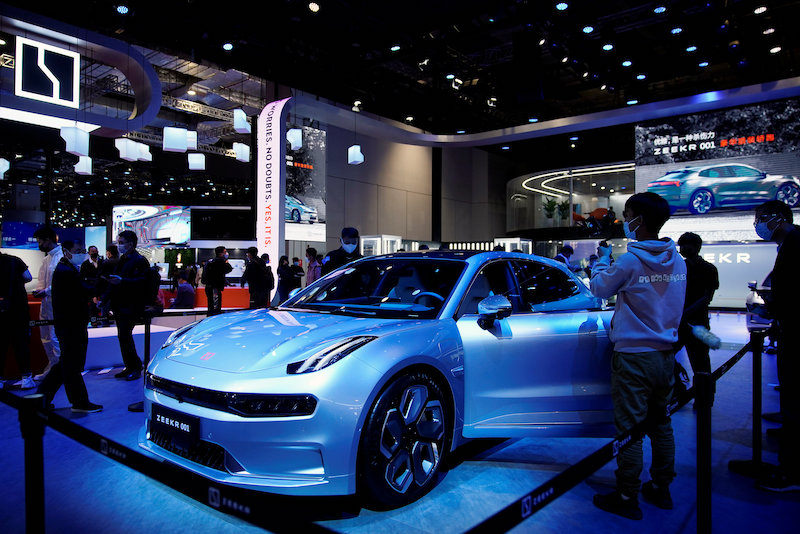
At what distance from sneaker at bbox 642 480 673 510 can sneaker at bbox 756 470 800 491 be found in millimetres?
687

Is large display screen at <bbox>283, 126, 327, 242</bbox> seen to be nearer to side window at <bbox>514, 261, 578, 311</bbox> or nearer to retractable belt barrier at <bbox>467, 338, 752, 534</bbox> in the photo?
side window at <bbox>514, 261, 578, 311</bbox>

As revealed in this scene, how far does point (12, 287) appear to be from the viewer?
17.5ft

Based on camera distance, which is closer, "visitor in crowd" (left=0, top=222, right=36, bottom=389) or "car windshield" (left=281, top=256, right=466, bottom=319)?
"car windshield" (left=281, top=256, right=466, bottom=319)

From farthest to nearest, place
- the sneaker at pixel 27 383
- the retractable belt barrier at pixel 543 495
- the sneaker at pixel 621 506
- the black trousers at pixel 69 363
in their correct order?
the sneaker at pixel 27 383 → the black trousers at pixel 69 363 → the sneaker at pixel 621 506 → the retractable belt barrier at pixel 543 495

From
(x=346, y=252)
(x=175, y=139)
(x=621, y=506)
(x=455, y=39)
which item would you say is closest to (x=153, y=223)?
(x=175, y=139)

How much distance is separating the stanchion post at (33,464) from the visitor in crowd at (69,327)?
109 inches

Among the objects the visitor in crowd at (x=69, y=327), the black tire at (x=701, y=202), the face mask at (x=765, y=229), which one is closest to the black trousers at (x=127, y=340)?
the visitor in crowd at (x=69, y=327)

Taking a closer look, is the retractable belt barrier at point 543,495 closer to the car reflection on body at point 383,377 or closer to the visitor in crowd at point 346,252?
the car reflection on body at point 383,377

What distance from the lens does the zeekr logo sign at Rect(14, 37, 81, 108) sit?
9.41 m

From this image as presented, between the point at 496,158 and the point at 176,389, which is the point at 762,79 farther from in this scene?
the point at 176,389

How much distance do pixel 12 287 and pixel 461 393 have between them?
483cm

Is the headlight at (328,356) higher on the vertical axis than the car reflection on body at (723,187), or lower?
lower

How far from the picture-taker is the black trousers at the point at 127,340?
6055 millimetres

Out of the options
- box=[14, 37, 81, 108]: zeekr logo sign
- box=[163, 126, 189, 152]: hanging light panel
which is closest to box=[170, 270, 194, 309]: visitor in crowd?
box=[163, 126, 189, 152]: hanging light panel
